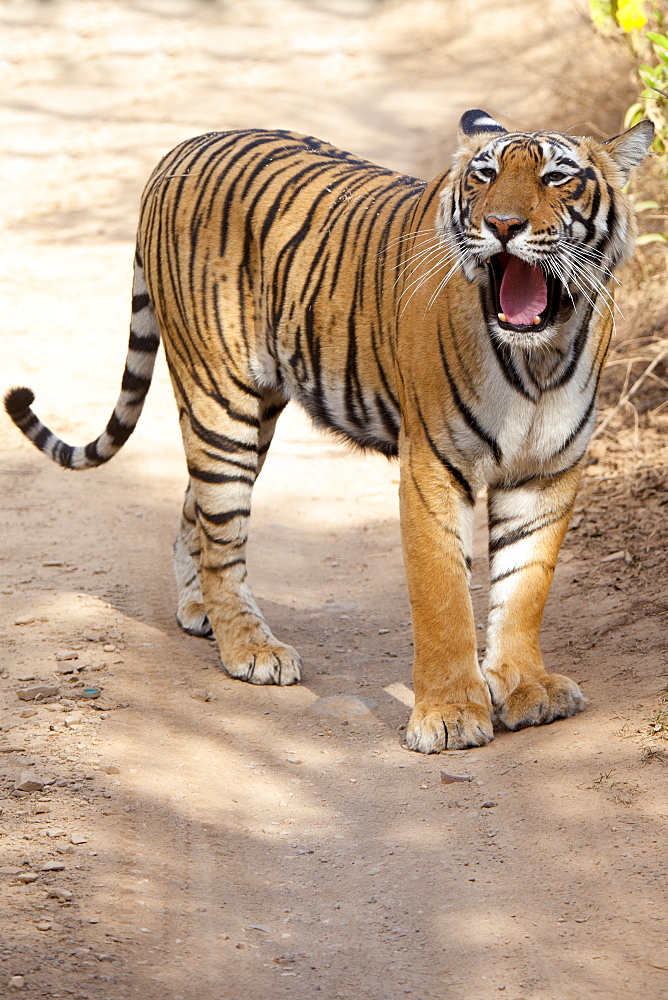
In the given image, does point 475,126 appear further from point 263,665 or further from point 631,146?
point 263,665

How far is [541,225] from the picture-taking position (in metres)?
3.11

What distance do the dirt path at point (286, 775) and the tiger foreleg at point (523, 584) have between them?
0.15 m

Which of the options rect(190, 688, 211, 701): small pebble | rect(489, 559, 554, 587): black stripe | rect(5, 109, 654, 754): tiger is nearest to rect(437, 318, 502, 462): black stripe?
rect(5, 109, 654, 754): tiger

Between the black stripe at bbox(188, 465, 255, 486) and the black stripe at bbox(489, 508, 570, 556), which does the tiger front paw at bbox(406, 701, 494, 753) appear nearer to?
the black stripe at bbox(489, 508, 570, 556)

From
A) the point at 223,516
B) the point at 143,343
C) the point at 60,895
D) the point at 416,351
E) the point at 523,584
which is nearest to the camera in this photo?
the point at 60,895

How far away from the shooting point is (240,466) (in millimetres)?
→ 4195

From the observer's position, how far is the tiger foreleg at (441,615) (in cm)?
346

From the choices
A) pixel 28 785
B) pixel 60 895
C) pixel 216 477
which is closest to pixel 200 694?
pixel 216 477

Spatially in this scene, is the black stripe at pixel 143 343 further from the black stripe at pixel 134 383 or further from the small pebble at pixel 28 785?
the small pebble at pixel 28 785

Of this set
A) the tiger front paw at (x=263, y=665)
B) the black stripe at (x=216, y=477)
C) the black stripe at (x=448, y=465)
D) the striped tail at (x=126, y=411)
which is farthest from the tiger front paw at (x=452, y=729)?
the striped tail at (x=126, y=411)

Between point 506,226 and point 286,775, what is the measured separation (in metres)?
1.58

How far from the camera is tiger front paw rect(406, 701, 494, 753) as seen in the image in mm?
3438

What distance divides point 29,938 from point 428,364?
6.09ft

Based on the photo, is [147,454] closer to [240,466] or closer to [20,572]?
[20,572]
